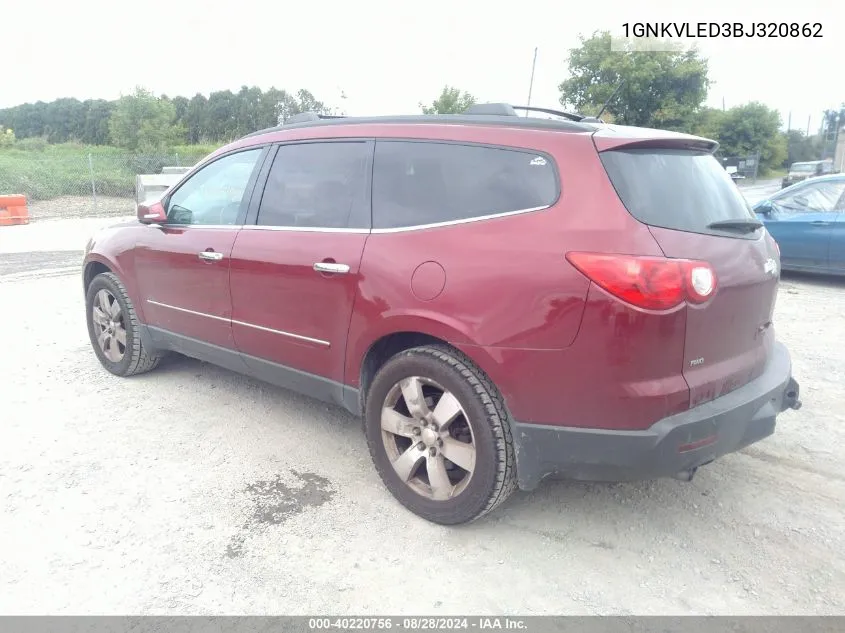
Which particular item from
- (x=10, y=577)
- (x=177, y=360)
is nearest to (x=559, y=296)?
(x=10, y=577)

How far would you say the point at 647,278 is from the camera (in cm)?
232

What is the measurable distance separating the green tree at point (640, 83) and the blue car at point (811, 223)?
2381cm

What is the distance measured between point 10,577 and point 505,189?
2.55 m

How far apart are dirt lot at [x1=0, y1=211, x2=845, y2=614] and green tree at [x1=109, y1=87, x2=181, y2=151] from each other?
112 ft

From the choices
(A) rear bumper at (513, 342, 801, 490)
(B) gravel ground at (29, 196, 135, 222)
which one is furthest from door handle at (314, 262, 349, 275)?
(B) gravel ground at (29, 196, 135, 222)

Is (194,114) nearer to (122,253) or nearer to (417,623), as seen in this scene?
(122,253)

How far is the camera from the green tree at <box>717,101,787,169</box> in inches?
1745

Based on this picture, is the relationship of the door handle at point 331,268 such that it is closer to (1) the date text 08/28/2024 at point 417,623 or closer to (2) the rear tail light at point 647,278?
(2) the rear tail light at point 647,278

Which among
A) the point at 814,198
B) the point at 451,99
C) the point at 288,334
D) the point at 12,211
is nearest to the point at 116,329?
the point at 288,334

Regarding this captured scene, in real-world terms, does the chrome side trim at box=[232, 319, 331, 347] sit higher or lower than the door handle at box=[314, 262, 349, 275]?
lower

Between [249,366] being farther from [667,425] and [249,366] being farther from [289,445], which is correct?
[667,425]

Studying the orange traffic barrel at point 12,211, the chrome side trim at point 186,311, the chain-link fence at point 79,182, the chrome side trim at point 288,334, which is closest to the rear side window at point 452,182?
the chrome side trim at point 288,334

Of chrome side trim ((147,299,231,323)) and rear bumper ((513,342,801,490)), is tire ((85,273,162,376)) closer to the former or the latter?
chrome side trim ((147,299,231,323))

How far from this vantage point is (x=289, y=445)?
3.77 metres
